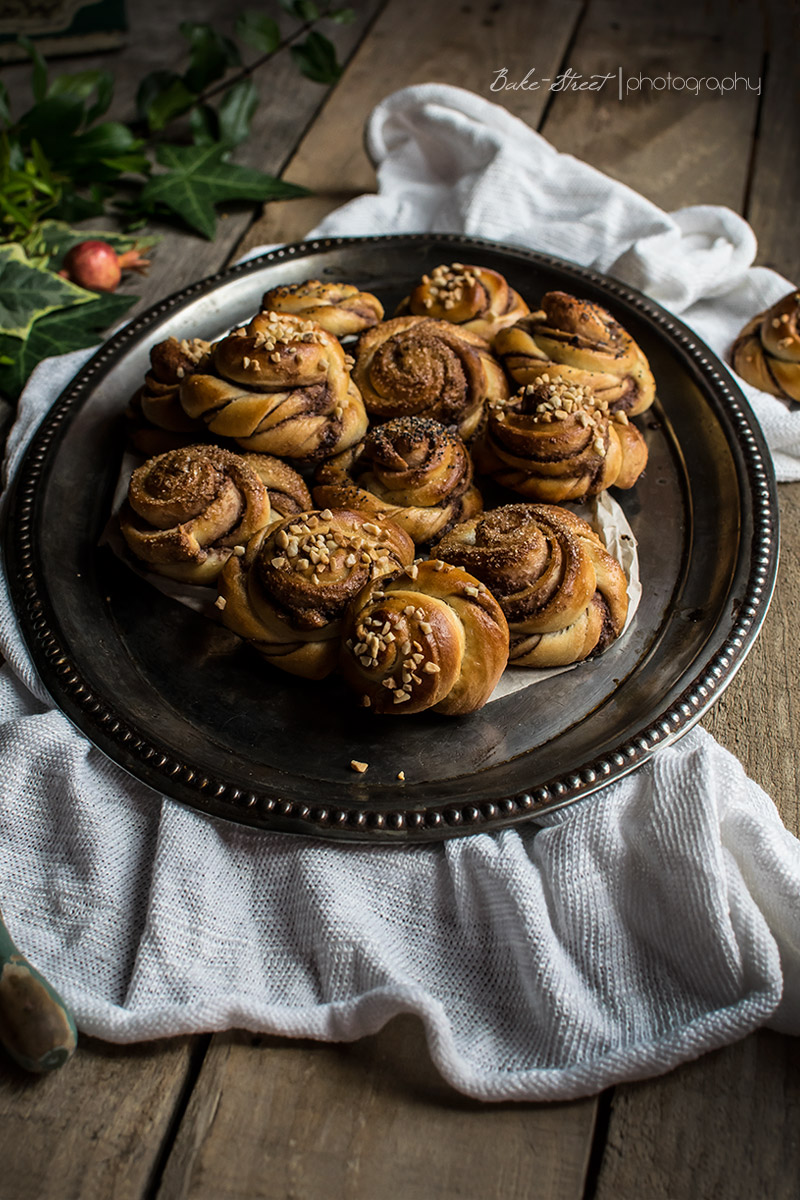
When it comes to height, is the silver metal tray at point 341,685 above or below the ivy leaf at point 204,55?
below

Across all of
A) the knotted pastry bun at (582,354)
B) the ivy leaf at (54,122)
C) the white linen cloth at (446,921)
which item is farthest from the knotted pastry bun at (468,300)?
the ivy leaf at (54,122)

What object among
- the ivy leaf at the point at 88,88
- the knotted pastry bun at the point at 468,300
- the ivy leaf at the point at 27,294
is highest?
the knotted pastry bun at the point at 468,300

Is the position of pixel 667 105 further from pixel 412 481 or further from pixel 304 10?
pixel 412 481

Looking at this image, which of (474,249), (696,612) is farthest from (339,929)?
(474,249)

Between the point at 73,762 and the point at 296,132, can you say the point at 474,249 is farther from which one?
the point at 73,762

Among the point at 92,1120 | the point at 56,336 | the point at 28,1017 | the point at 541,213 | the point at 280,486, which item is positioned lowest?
the point at 92,1120

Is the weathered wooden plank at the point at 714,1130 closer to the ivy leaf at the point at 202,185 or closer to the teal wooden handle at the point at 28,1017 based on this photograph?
the teal wooden handle at the point at 28,1017

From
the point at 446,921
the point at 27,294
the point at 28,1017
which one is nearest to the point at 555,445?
the point at 446,921
